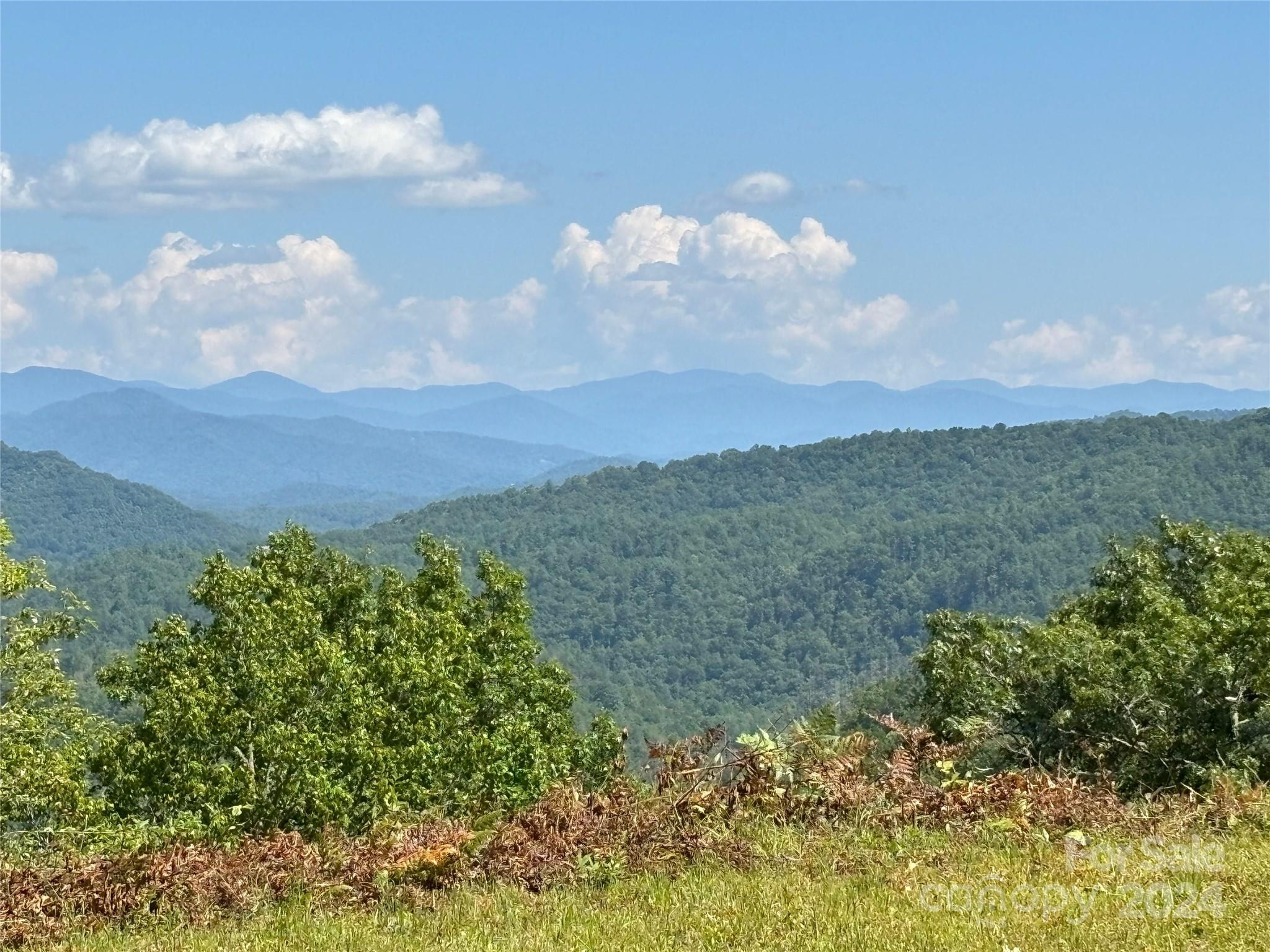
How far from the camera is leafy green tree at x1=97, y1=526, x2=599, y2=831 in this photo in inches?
854

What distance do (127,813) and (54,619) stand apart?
691cm

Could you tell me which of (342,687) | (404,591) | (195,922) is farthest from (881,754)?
(404,591)

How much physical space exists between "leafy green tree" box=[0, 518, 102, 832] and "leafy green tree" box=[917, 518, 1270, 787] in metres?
13.4

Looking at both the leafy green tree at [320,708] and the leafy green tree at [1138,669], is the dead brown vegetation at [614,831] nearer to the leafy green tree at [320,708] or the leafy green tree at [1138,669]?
the leafy green tree at [1138,669]

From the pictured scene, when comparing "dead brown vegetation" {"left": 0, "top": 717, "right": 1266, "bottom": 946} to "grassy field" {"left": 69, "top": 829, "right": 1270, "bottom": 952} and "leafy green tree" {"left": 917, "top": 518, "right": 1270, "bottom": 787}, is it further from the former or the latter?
"leafy green tree" {"left": 917, "top": 518, "right": 1270, "bottom": 787}

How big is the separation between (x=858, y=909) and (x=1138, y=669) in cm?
1719

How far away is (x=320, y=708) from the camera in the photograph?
23422 mm

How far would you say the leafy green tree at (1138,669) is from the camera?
43.9 feet

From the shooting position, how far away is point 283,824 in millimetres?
21172

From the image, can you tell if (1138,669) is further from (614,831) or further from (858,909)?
(858,909)

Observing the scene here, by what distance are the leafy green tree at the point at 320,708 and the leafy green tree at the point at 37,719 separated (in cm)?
120

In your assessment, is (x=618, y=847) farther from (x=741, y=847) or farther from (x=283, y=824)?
(x=283, y=824)

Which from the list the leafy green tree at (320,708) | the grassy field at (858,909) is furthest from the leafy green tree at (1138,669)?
the leafy green tree at (320,708)

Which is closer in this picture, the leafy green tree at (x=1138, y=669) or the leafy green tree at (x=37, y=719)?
the leafy green tree at (x=1138, y=669)
